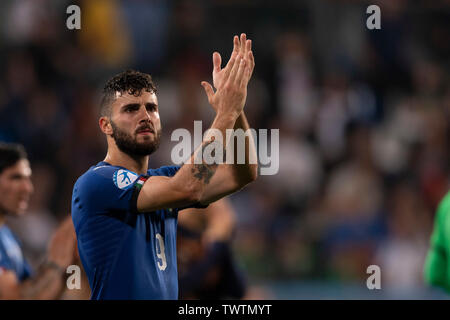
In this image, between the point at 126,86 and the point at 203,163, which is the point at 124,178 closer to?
the point at 203,163

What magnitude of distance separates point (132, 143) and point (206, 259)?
266 cm

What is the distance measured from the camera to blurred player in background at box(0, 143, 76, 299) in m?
5.66

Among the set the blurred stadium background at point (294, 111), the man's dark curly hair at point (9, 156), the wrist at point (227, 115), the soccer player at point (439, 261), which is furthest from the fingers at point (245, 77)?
the blurred stadium background at point (294, 111)

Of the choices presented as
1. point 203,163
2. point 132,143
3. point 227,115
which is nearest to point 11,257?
point 132,143

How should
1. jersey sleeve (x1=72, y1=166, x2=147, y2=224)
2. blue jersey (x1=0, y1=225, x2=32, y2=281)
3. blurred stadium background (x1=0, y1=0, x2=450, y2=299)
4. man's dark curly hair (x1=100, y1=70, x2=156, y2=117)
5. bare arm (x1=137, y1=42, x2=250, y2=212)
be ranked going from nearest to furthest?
1. bare arm (x1=137, y1=42, x2=250, y2=212)
2. jersey sleeve (x1=72, y1=166, x2=147, y2=224)
3. man's dark curly hair (x1=100, y1=70, x2=156, y2=117)
4. blue jersey (x1=0, y1=225, x2=32, y2=281)
5. blurred stadium background (x1=0, y1=0, x2=450, y2=299)

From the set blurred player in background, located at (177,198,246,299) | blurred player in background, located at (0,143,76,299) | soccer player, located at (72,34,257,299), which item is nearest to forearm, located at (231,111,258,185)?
soccer player, located at (72,34,257,299)

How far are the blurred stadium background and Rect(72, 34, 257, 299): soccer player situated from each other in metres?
5.68

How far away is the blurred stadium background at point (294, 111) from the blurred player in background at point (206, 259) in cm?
291

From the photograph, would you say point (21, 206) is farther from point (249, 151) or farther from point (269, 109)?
point (269, 109)

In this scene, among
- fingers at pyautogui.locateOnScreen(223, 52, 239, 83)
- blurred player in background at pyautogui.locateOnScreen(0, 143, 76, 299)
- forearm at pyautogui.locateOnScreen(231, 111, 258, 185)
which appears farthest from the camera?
blurred player in background at pyautogui.locateOnScreen(0, 143, 76, 299)

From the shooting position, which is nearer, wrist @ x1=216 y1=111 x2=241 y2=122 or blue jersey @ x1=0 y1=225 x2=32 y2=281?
wrist @ x1=216 y1=111 x2=241 y2=122

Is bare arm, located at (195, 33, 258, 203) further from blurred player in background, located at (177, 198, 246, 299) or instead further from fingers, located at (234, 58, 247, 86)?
blurred player in background, located at (177, 198, 246, 299)

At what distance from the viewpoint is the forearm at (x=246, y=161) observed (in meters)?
4.60

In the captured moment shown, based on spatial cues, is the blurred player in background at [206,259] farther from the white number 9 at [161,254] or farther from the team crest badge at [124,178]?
the team crest badge at [124,178]
